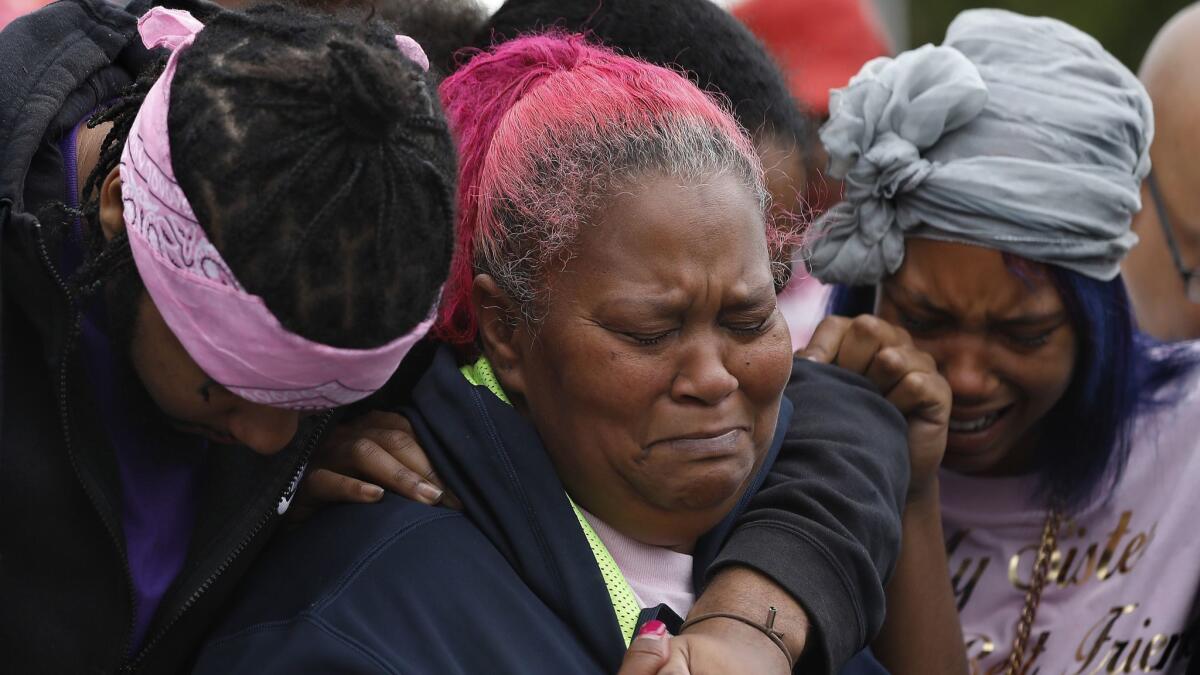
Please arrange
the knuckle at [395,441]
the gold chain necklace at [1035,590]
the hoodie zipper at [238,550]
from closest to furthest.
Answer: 1. the hoodie zipper at [238,550]
2. the knuckle at [395,441]
3. the gold chain necklace at [1035,590]

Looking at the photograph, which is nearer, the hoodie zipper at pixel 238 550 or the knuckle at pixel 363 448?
the hoodie zipper at pixel 238 550

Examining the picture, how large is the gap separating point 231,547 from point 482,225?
0.65m

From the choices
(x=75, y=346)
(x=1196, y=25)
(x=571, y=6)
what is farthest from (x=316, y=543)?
(x=1196, y=25)

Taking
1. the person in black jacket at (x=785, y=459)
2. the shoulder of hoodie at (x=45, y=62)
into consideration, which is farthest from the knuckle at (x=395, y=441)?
the shoulder of hoodie at (x=45, y=62)

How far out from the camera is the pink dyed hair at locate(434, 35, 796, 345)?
90.1 inches

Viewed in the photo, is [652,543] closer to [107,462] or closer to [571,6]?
[107,462]

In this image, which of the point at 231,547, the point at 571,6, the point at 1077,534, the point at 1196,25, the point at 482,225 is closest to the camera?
the point at 231,547

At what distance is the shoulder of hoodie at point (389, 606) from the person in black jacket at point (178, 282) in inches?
3.3

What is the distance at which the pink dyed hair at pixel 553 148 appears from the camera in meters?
2.29

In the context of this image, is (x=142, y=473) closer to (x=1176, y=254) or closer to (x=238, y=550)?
(x=238, y=550)

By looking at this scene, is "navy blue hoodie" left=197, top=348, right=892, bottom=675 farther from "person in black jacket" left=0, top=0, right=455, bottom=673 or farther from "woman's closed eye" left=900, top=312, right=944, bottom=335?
"woman's closed eye" left=900, top=312, right=944, bottom=335

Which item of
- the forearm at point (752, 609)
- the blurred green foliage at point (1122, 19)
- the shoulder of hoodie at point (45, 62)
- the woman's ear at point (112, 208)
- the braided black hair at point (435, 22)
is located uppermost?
the shoulder of hoodie at point (45, 62)

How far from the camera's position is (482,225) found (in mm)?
2393

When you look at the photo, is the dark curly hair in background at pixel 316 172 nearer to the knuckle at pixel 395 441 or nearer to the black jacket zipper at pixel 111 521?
the black jacket zipper at pixel 111 521
